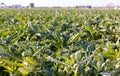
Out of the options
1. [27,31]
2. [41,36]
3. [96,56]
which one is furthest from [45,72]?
[27,31]

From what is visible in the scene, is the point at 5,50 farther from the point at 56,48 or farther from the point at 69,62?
the point at 56,48

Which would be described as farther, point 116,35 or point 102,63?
point 116,35

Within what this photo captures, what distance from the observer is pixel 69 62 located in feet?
6.35

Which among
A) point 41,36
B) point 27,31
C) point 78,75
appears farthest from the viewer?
point 27,31

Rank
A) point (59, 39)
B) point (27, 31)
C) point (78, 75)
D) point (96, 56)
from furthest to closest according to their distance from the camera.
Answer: point (27, 31), point (59, 39), point (96, 56), point (78, 75)

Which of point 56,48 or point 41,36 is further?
point 41,36

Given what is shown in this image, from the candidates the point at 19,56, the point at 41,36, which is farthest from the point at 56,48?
the point at 19,56

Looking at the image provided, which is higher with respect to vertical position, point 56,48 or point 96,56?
point 96,56

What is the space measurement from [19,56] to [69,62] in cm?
55

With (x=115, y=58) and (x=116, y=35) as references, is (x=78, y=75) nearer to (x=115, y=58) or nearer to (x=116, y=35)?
(x=115, y=58)

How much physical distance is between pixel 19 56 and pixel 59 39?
0.84 metres

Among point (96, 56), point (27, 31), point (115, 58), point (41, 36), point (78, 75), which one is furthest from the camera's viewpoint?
point (27, 31)

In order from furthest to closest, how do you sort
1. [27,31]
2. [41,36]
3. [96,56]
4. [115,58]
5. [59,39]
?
[27,31] → [41,36] → [59,39] → [115,58] → [96,56]

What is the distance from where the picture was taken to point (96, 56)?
2012 millimetres
